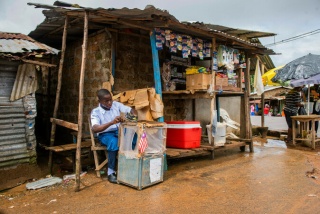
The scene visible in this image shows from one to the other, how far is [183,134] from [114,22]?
9.68ft

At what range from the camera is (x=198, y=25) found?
220 inches

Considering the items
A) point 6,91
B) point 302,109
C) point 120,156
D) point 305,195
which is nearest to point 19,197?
point 120,156

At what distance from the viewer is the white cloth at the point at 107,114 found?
4777 mm

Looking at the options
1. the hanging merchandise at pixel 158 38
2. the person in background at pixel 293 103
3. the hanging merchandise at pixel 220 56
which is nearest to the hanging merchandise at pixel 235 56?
the hanging merchandise at pixel 220 56

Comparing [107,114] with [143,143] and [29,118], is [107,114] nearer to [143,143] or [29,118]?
[143,143]

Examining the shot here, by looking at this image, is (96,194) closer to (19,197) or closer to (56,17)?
(19,197)

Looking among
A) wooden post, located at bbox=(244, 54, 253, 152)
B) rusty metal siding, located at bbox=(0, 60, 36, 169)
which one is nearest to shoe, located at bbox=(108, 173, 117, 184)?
rusty metal siding, located at bbox=(0, 60, 36, 169)

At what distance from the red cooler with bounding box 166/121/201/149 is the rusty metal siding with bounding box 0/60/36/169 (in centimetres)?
Answer: 308

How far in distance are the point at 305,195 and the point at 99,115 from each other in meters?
3.73

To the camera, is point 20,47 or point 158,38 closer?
point 20,47

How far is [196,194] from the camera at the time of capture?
4199 millimetres

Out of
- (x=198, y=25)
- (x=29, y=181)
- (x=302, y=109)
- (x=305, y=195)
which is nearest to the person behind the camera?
(x=305, y=195)

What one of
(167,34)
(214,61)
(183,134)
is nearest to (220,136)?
(183,134)

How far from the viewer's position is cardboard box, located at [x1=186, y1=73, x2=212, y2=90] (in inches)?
245
